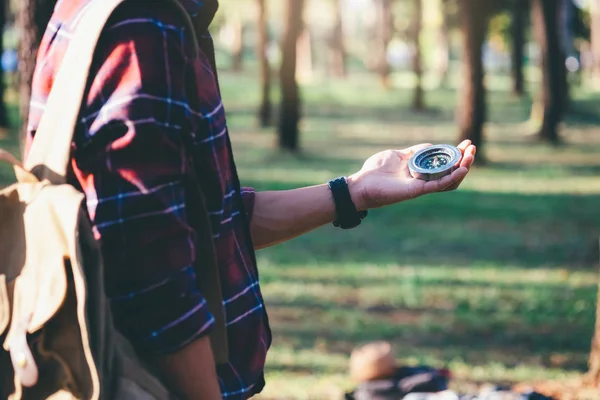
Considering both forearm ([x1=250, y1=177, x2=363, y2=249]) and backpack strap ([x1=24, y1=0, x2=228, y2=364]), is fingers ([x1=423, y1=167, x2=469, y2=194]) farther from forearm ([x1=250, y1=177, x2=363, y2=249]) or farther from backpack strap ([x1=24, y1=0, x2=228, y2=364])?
backpack strap ([x1=24, y1=0, x2=228, y2=364])

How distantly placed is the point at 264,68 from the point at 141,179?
802 inches

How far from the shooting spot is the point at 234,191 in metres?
1.98

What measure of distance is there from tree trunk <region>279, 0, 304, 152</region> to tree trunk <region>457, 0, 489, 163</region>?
319 cm

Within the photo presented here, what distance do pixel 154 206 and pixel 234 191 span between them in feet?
1.28

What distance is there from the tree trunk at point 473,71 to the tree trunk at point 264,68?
6.52 m

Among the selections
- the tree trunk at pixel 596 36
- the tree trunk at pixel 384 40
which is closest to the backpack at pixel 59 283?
the tree trunk at pixel 384 40

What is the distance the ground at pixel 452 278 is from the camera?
6645mm

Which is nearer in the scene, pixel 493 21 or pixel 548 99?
pixel 548 99

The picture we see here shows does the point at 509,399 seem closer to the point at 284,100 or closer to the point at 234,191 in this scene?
the point at 234,191

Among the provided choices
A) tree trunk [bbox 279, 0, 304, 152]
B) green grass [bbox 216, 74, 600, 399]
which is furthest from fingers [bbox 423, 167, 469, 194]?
tree trunk [bbox 279, 0, 304, 152]

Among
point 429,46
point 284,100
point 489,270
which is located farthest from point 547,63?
point 429,46

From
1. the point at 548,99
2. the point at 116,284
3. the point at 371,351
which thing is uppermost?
the point at 116,284

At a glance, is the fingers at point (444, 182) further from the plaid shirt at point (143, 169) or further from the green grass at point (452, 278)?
the green grass at point (452, 278)

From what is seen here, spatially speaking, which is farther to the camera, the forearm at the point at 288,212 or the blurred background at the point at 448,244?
the blurred background at the point at 448,244
